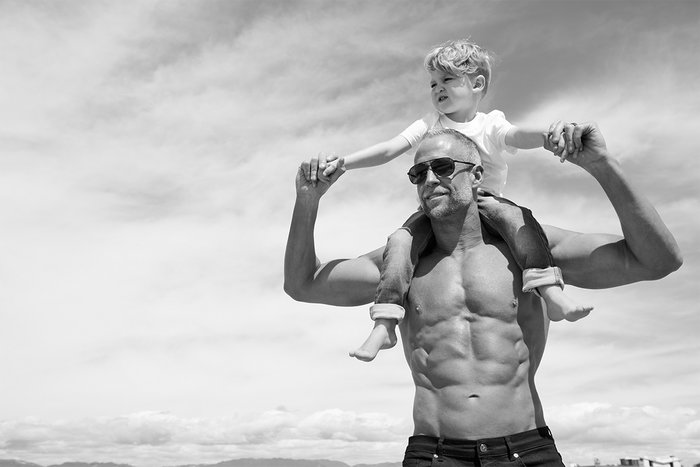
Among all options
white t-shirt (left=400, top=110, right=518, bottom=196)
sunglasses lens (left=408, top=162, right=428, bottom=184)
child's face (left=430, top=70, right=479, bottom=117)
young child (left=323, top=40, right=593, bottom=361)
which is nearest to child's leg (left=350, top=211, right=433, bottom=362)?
young child (left=323, top=40, right=593, bottom=361)

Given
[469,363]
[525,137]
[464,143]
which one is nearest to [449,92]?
[464,143]

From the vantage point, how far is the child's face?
8125 millimetres

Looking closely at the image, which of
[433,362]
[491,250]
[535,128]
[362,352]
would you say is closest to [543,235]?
[491,250]

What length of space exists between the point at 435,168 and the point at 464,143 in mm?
499

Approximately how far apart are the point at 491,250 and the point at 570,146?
1.27 metres

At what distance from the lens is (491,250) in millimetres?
7203

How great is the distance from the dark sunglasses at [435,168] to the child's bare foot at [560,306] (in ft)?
4.54

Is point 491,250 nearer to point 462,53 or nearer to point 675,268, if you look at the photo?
point 675,268

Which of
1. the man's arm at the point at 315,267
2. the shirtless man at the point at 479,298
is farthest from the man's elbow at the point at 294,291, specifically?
the shirtless man at the point at 479,298

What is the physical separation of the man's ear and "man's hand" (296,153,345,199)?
1954mm

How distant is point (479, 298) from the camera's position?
22.5ft

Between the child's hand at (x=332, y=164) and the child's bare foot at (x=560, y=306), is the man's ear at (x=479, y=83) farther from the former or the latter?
the child's bare foot at (x=560, y=306)

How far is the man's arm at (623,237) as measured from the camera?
21.5 ft

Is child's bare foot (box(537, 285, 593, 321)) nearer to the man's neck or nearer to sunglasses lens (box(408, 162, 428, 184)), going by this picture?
the man's neck
